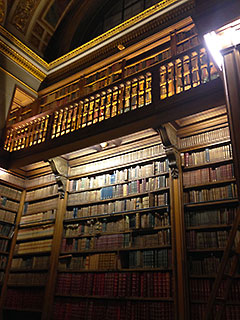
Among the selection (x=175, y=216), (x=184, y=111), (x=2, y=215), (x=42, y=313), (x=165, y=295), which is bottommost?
(x=42, y=313)

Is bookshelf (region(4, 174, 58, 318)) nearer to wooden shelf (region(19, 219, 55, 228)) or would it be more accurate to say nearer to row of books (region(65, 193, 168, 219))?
wooden shelf (region(19, 219, 55, 228))

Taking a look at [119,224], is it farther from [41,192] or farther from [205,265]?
[41,192]

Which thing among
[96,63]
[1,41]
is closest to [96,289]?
[96,63]

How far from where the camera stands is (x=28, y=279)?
4570 millimetres

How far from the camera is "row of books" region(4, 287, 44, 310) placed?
4328 millimetres

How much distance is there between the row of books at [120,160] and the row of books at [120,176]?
4.5 inches

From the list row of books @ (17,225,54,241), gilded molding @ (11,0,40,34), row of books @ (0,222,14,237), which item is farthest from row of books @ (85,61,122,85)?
row of books @ (0,222,14,237)

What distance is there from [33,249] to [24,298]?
0.72 metres

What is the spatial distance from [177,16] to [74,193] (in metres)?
3.22

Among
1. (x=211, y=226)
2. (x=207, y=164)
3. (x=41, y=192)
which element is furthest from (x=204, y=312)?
(x=41, y=192)

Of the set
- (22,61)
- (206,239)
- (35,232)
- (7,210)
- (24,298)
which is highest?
(22,61)

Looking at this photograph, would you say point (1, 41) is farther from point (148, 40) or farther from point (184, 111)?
point (184, 111)

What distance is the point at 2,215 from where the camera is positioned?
4980mm

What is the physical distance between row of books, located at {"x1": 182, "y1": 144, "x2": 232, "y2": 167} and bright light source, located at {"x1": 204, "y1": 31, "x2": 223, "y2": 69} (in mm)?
1265
